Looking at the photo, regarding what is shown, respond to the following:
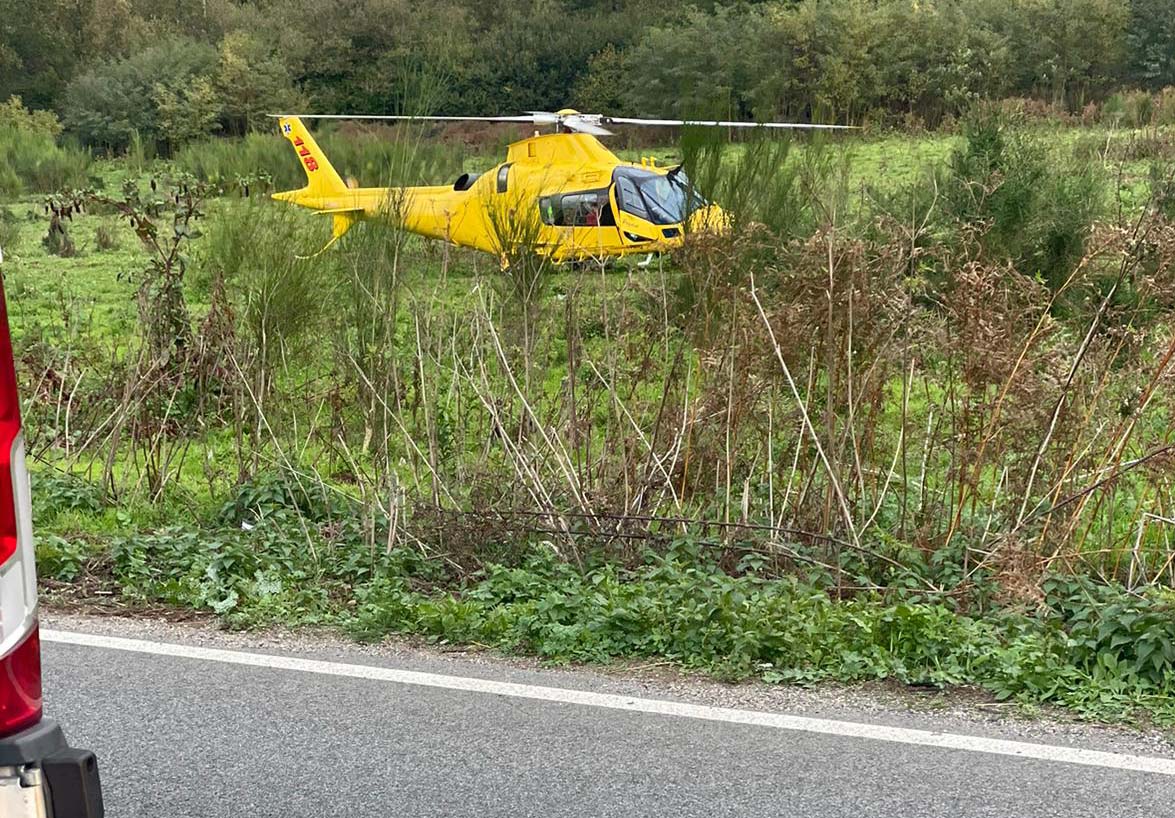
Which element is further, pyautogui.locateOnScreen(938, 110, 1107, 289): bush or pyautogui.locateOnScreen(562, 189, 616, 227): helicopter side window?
pyautogui.locateOnScreen(562, 189, 616, 227): helicopter side window

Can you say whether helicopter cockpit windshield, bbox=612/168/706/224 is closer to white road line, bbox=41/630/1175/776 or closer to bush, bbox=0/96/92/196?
white road line, bbox=41/630/1175/776

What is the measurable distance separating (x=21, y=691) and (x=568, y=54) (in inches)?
2073

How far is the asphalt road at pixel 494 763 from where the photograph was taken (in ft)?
12.3

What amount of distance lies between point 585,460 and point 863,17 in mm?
36003

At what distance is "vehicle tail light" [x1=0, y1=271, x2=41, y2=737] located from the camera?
202 centimetres

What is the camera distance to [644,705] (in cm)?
453

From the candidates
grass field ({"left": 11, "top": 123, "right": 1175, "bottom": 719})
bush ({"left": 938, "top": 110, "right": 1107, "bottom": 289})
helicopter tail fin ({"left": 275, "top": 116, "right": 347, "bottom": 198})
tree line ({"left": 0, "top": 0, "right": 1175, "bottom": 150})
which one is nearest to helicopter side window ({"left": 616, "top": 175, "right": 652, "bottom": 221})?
bush ({"left": 938, "top": 110, "right": 1107, "bottom": 289})

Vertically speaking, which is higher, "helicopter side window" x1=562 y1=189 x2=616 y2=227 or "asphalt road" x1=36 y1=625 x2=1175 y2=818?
"helicopter side window" x1=562 y1=189 x2=616 y2=227

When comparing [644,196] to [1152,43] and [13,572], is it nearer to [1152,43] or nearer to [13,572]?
[13,572]

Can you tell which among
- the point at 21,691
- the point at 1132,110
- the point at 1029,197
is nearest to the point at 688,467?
the point at 21,691

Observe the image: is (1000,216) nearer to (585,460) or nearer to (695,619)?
Result: (585,460)

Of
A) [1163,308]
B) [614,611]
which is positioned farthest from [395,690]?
[1163,308]

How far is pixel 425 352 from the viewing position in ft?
22.9

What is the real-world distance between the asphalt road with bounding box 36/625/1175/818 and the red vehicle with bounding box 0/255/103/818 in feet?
5.85
